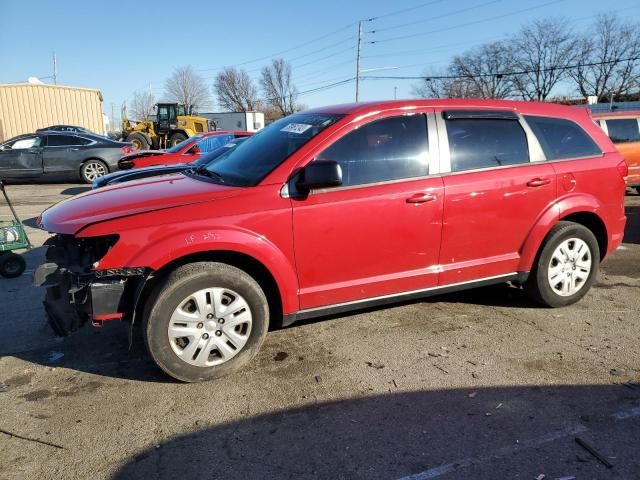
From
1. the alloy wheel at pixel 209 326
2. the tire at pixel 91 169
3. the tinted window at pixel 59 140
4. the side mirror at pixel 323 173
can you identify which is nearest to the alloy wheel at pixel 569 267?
the side mirror at pixel 323 173

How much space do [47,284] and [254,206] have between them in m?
1.47

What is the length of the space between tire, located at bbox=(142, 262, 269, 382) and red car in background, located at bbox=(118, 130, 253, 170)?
8.02 meters

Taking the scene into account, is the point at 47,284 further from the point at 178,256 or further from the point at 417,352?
the point at 417,352

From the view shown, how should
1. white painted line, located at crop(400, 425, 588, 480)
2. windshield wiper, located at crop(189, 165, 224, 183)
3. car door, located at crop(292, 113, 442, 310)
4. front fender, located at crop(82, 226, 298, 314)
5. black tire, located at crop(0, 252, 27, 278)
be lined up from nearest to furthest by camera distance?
white painted line, located at crop(400, 425, 588, 480), front fender, located at crop(82, 226, 298, 314), car door, located at crop(292, 113, 442, 310), windshield wiper, located at crop(189, 165, 224, 183), black tire, located at crop(0, 252, 27, 278)

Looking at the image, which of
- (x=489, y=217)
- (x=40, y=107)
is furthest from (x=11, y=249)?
(x=40, y=107)

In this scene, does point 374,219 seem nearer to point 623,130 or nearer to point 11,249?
point 11,249

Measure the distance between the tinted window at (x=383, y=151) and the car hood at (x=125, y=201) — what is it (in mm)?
845

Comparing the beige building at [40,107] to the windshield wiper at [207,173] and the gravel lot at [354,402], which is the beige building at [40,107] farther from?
the gravel lot at [354,402]

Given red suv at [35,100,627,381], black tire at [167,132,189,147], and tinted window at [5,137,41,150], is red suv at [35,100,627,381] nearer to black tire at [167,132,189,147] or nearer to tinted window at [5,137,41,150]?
tinted window at [5,137,41,150]

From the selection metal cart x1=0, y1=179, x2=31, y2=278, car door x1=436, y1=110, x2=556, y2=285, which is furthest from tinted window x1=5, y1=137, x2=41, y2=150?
car door x1=436, y1=110, x2=556, y2=285

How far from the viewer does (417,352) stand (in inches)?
149

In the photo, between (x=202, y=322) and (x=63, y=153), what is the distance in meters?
13.5

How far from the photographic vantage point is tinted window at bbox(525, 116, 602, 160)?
4.44m

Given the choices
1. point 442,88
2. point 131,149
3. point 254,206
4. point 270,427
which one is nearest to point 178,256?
point 254,206
